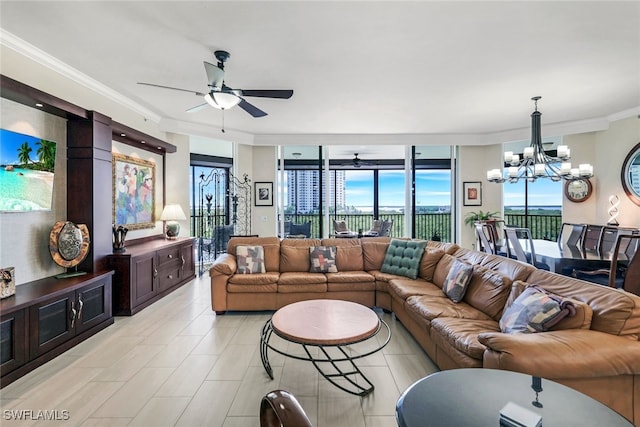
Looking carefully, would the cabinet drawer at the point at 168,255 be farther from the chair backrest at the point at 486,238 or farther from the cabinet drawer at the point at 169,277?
the chair backrest at the point at 486,238

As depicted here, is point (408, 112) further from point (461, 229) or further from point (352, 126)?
point (461, 229)

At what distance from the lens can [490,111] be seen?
525 centimetres

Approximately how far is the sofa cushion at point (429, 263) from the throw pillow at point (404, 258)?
0.21 ft

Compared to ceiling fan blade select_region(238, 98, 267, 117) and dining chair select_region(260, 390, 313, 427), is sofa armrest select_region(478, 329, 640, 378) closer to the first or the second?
dining chair select_region(260, 390, 313, 427)

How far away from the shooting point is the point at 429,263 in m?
3.90

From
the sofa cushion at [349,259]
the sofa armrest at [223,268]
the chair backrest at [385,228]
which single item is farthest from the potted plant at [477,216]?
the sofa armrest at [223,268]

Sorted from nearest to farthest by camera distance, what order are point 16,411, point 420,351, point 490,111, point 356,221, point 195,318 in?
point 16,411, point 420,351, point 195,318, point 490,111, point 356,221

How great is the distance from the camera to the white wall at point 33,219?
2.79 m

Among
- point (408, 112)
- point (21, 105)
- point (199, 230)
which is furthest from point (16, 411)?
point (408, 112)

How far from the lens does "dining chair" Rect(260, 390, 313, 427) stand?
0.70m

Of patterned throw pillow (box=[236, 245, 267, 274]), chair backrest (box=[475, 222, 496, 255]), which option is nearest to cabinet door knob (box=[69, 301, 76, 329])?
patterned throw pillow (box=[236, 245, 267, 274])

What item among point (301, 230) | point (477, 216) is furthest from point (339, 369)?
point (477, 216)

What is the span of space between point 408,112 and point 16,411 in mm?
5765

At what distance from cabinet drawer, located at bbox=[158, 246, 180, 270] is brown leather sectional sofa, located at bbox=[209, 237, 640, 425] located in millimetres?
1076
